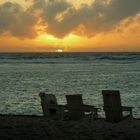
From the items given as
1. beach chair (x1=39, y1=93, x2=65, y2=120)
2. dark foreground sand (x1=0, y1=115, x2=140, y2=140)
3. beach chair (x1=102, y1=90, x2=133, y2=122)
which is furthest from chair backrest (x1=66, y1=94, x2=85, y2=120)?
dark foreground sand (x1=0, y1=115, x2=140, y2=140)

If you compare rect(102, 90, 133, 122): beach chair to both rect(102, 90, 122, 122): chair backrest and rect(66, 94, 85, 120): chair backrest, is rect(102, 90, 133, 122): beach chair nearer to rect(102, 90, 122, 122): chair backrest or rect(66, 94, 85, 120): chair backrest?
rect(102, 90, 122, 122): chair backrest

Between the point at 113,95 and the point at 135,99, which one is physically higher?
the point at 113,95

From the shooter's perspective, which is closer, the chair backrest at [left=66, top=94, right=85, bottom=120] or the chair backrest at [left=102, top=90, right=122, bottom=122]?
the chair backrest at [left=102, top=90, right=122, bottom=122]

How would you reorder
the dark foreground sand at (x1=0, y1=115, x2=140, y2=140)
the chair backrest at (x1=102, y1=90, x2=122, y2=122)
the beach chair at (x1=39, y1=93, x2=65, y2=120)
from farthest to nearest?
the beach chair at (x1=39, y1=93, x2=65, y2=120), the chair backrest at (x1=102, y1=90, x2=122, y2=122), the dark foreground sand at (x1=0, y1=115, x2=140, y2=140)

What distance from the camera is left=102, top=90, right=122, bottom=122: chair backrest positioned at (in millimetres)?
11805

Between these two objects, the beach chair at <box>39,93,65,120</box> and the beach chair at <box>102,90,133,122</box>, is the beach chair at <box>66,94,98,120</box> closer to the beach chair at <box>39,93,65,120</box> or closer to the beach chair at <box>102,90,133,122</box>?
the beach chair at <box>39,93,65,120</box>

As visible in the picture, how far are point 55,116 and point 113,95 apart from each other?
172 cm

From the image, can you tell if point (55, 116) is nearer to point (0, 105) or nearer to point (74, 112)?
point (74, 112)

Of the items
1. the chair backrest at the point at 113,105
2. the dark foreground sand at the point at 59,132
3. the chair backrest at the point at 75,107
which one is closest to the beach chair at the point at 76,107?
the chair backrest at the point at 75,107

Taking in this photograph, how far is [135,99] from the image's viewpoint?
2119 cm

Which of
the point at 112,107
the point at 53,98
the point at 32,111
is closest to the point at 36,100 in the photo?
the point at 32,111

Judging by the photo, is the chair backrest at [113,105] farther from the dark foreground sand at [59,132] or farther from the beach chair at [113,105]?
the dark foreground sand at [59,132]

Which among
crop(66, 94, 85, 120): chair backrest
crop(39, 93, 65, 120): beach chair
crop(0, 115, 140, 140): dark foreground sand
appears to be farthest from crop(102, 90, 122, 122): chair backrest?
crop(0, 115, 140, 140): dark foreground sand

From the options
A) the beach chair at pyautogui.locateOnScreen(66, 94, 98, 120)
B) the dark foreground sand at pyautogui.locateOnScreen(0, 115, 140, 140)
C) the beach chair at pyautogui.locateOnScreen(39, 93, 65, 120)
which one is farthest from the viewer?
the beach chair at pyautogui.locateOnScreen(39, 93, 65, 120)
